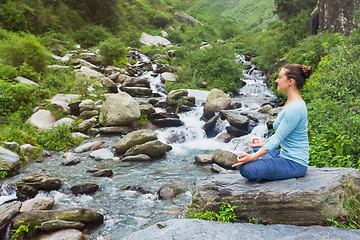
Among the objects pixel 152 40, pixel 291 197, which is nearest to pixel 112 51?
pixel 152 40

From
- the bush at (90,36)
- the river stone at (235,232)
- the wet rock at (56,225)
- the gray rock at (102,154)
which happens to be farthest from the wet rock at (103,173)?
the bush at (90,36)

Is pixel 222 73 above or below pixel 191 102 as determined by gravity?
above

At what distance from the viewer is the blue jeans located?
10.9ft

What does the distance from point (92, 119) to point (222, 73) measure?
11652 millimetres

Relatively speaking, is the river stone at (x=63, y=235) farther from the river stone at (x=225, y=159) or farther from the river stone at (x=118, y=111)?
the river stone at (x=118, y=111)

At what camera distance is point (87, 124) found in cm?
1088

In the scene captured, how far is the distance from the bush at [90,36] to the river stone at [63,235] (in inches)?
904

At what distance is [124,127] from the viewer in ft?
36.4

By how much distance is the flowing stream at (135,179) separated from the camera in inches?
204

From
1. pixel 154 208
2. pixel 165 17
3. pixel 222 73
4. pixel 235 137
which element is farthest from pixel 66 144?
pixel 165 17

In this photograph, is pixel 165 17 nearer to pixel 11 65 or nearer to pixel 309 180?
pixel 11 65

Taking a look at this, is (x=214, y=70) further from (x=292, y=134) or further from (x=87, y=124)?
(x=292, y=134)

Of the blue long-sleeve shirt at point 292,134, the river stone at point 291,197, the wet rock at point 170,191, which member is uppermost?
the blue long-sleeve shirt at point 292,134

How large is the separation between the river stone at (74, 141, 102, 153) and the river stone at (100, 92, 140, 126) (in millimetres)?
1556
